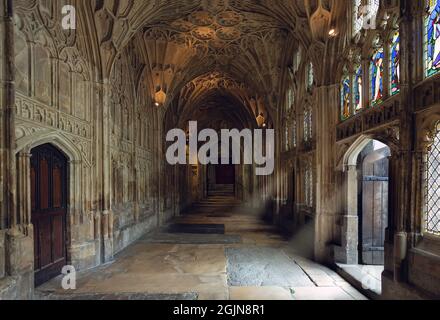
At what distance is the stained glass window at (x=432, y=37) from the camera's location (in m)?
3.85

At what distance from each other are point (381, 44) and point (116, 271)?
7.55 m

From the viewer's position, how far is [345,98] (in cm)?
680

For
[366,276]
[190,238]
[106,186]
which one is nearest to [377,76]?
[366,276]

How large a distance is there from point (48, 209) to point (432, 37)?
7.64 meters

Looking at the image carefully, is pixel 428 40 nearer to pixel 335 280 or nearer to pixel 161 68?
pixel 335 280

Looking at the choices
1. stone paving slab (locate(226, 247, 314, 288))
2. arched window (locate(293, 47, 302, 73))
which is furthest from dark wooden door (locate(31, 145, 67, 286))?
arched window (locate(293, 47, 302, 73))

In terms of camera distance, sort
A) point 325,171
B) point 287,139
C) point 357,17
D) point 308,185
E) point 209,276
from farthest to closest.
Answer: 1. point 287,139
2. point 308,185
3. point 325,171
4. point 357,17
5. point 209,276

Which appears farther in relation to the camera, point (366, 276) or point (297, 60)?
point (297, 60)

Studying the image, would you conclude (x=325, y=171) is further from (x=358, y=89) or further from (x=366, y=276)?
(x=366, y=276)

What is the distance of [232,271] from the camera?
6.43 m

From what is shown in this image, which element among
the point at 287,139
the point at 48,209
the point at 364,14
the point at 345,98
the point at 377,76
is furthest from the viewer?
the point at 287,139


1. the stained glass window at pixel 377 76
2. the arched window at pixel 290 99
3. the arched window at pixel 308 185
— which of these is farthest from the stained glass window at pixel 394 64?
the arched window at pixel 290 99

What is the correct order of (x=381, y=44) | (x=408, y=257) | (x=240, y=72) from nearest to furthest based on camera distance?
(x=408, y=257)
(x=381, y=44)
(x=240, y=72)
